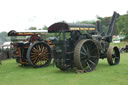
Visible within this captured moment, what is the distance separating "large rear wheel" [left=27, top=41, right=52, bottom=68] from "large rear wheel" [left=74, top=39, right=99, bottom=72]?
9.39ft

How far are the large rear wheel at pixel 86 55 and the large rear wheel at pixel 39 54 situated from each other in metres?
2.86

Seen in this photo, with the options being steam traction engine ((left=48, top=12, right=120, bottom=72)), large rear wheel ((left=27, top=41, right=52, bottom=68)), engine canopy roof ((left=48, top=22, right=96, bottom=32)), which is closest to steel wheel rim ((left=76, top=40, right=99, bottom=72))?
steam traction engine ((left=48, top=12, right=120, bottom=72))

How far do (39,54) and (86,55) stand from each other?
129 inches

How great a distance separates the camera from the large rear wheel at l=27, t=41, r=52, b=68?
30.4 ft

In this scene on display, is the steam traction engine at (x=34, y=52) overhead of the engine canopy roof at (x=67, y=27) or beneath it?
beneath

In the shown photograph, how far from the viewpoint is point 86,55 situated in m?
7.15

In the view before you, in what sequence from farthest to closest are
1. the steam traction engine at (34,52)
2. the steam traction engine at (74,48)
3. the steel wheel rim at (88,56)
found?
the steam traction engine at (34,52), the steel wheel rim at (88,56), the steam traction engine at (74,48)

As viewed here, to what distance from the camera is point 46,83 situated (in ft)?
18.5

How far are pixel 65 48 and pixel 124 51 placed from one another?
434 inches

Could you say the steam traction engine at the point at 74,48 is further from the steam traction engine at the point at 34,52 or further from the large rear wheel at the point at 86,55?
the steam traction engine at the point at 34,52

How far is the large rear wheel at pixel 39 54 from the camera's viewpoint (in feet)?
30.4

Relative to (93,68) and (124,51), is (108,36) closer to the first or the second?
(93,68)

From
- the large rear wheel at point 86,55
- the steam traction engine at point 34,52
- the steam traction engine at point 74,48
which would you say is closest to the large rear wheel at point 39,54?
the steam traction engine at point 34,52

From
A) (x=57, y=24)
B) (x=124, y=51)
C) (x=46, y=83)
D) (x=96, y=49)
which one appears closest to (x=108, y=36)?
(x=96, y=49)
